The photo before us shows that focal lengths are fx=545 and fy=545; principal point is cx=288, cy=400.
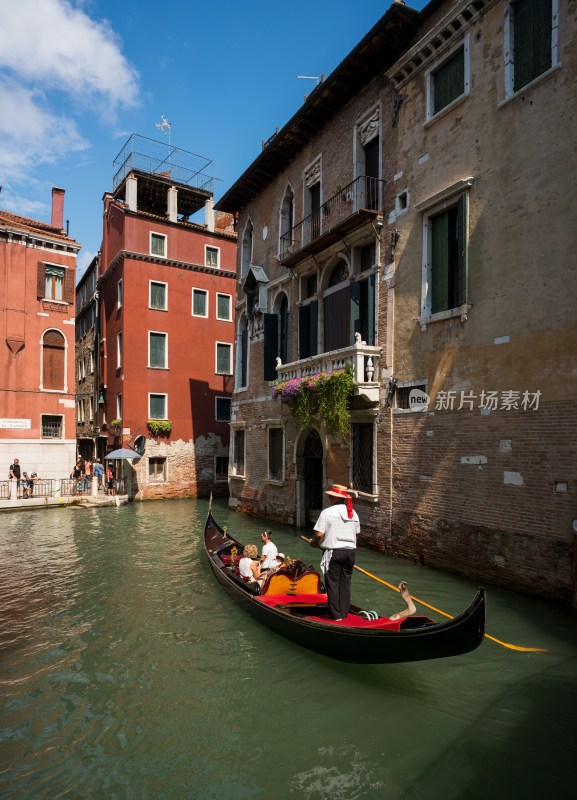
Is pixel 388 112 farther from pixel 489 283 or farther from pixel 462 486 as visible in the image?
pixel 462 486

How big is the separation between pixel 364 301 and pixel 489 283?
3.51 metres

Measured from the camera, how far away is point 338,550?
5418 mm

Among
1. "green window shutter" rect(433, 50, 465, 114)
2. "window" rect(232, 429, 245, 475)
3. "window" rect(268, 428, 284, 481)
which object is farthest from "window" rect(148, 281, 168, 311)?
"green window shutter" rect(433, 50, 465, 114)

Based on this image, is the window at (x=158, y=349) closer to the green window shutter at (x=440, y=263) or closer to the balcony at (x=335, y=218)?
the balcony at (x=335, y=218)

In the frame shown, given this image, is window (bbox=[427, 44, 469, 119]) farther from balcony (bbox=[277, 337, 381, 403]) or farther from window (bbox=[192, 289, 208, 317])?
window (bbox=[192, 289, 208, 317])

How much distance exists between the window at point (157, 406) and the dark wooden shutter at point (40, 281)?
5.31 m

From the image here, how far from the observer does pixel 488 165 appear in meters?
8.29

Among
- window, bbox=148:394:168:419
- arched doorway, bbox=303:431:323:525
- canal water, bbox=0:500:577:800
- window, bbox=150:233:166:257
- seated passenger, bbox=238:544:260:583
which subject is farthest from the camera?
window, bbox=150:233:166:257

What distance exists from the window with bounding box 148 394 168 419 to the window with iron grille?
36.2ft

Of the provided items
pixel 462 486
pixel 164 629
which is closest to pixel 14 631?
pixel 164 629

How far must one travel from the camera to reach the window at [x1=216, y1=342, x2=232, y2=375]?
22.1m

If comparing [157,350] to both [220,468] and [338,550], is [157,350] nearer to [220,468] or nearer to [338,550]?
[220,468]

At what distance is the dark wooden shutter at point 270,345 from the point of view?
14.3 metres

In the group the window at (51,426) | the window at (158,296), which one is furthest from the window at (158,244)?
the window at (51,426)
